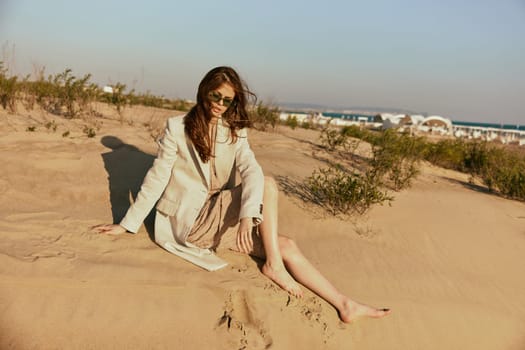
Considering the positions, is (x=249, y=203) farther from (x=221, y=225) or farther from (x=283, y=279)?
(x=283, y=279)

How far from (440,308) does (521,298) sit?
0.79 metres

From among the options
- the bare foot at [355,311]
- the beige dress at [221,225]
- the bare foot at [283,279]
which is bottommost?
the bare foot at [355,311]

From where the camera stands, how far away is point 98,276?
2396 millimetres

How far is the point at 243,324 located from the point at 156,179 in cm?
115

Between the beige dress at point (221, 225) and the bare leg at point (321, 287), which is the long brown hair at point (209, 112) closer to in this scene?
the beige dress at point (221, 225)

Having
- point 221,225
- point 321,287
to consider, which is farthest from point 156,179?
point 321,287

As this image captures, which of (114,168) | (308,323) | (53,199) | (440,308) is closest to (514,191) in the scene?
(440,308)

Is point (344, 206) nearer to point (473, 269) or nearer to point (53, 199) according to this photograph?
point (473, 269)

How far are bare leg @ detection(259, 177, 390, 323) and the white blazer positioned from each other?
1.01ft

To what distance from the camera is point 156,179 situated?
290 centimetres

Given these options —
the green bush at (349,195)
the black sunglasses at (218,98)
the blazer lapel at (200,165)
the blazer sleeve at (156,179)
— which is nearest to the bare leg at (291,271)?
the blazer lapel at (200,165)

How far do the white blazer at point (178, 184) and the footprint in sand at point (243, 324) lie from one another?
0.44 meters

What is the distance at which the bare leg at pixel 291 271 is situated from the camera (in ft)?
8.63

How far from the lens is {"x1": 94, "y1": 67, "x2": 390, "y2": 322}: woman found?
268 centimetres
